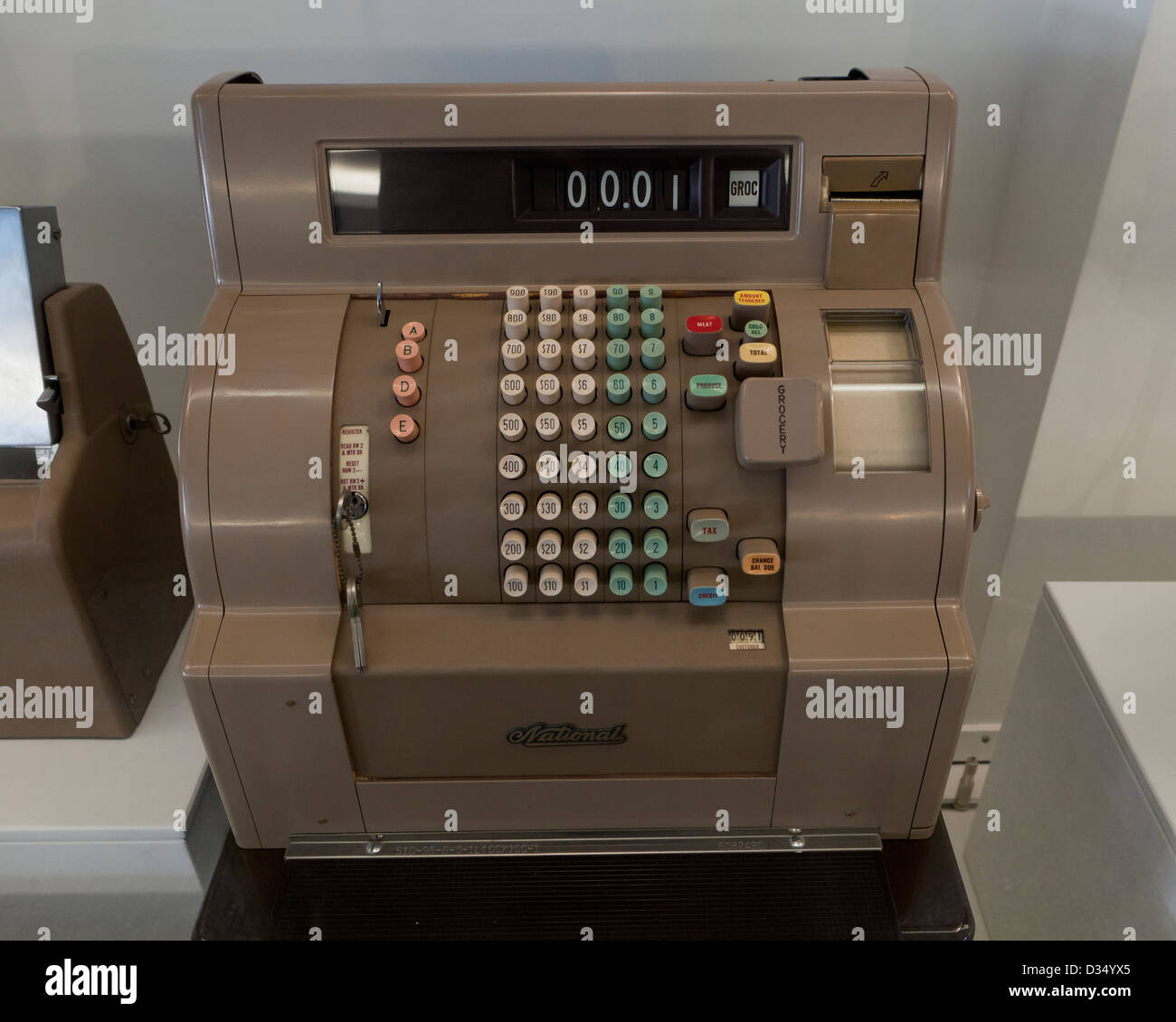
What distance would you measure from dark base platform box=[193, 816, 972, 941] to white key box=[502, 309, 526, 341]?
→ 622 millimetres

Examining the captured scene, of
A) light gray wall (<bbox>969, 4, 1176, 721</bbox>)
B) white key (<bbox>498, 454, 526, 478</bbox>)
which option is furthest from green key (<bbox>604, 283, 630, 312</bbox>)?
light gray wall (<bbox>969, 4, 1176, 721</bbox>)

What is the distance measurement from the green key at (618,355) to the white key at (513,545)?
0.22 metres

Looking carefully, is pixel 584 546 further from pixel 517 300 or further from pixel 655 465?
pixel 517 300

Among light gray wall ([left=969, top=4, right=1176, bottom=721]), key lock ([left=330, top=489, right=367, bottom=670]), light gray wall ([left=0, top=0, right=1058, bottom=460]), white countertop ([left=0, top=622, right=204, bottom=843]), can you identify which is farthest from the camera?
light gray wall ([left=0, top=0, right=1058, bottom=460])

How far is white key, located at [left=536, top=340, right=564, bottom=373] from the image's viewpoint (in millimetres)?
1035

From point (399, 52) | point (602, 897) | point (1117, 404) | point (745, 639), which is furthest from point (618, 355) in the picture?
point (1117, 404)

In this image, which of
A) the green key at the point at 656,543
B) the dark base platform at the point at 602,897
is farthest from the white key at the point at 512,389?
the dark base platform at the point at 602,897

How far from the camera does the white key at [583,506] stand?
1.01 metres

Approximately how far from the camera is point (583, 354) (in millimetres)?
1030

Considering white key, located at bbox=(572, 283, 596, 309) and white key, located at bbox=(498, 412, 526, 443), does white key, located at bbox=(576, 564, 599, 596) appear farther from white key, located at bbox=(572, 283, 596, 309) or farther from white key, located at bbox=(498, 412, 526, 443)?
white key, located at bbox=(572, 283, 596, 309)

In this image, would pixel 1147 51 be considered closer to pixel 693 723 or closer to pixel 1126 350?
pixel 1126 350

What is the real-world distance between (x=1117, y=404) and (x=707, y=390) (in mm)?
958

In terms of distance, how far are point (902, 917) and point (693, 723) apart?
33 cm

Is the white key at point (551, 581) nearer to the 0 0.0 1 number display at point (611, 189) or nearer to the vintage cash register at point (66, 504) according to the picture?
the 0 0.0 1 number display at point (611, 189)
